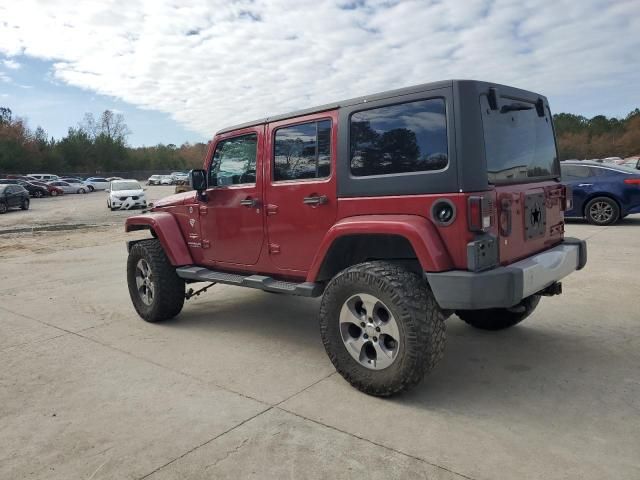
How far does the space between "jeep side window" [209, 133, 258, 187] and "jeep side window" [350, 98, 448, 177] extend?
1.24m

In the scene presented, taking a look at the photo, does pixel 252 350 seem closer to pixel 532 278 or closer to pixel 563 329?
pixel 532 278

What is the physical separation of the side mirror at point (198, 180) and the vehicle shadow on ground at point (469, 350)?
1.47 m

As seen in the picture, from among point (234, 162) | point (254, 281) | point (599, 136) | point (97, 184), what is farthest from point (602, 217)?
point (599, 136)

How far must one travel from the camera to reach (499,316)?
4.66m

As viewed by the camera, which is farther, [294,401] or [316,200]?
[316,200]

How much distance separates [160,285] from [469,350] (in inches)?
123

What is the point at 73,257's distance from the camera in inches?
414

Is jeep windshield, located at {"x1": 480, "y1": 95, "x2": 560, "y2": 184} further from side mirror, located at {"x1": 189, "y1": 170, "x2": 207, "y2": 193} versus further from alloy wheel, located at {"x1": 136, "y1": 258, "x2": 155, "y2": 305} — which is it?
alloy wheel, located at {"x1": 136, "y1": 258, "x2": 155, "y2": 305}

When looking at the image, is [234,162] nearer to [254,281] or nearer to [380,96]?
[254,281]

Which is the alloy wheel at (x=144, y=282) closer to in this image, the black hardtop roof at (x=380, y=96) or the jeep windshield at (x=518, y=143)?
the black hardtop roof at (x=380, y=96)

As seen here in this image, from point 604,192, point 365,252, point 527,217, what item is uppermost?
point 604,192

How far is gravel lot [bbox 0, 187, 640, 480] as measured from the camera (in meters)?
2.75

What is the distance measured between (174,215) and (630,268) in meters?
6.12

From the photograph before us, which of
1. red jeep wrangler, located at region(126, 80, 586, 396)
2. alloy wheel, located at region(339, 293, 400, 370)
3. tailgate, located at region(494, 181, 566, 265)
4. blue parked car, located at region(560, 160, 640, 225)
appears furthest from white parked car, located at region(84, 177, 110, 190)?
→ tailgate, located at region(494, 181, 566, 265)
